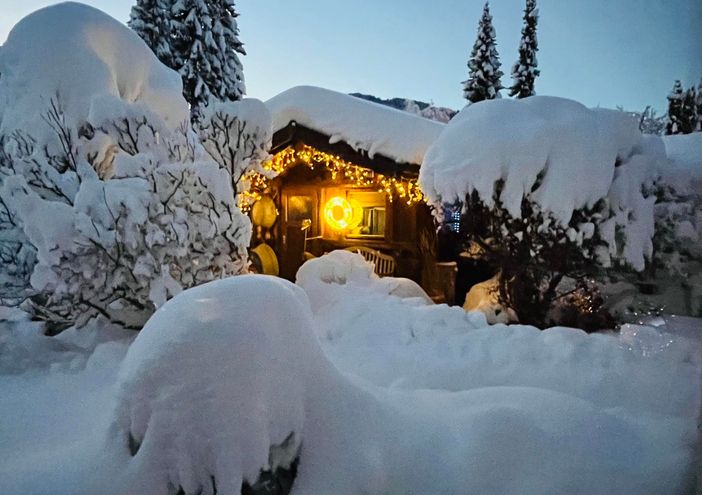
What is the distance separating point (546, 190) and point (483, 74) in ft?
Result: 49.4

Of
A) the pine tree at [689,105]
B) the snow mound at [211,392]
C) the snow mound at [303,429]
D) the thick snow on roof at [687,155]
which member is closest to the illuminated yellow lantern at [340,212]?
the thick snow on roof at [687,155]

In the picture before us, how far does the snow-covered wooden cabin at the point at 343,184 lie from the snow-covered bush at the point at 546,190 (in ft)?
8.20

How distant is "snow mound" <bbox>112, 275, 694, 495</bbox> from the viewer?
7.01 ft

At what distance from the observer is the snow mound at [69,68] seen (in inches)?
219

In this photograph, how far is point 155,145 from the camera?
5660 millimetres

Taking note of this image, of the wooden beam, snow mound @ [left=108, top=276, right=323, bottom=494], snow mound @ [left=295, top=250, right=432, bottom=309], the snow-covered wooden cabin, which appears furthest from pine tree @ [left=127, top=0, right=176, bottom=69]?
snow mound @ [left=108, top=276, right=323, bottom=494]

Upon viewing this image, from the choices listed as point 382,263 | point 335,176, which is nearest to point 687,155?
point 382,263

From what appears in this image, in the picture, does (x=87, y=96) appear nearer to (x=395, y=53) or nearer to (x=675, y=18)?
(x=395, y=53)

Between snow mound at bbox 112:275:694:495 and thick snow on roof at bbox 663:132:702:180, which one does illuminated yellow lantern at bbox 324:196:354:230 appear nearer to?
thick snow on roof at bbox 663:132:702:180

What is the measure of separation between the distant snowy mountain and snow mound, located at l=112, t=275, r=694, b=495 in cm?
2082

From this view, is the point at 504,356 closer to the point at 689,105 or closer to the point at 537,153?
the point at 537,153

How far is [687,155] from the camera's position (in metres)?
6.22

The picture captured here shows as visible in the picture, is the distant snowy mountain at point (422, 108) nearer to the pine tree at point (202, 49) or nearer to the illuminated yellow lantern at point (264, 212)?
the pine tree at point (202, 49)

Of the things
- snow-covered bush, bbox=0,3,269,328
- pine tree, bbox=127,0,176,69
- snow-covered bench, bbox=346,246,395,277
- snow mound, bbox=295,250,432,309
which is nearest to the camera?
snow-covered bush, bbox=0,3,269,328
